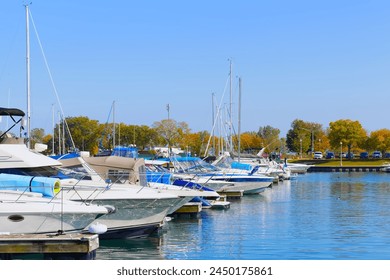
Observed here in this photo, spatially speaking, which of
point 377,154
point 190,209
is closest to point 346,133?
point 377,154

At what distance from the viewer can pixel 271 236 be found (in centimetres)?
2703

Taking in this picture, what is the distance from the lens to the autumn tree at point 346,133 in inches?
5659

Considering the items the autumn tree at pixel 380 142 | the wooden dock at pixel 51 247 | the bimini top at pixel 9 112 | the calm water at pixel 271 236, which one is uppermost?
the autumn tree at pixel 380 142

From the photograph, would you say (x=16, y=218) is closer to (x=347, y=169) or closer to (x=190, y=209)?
(x=190, y=209)

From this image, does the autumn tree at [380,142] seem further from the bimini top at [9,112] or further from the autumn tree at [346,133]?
the bimini top at [9,112]

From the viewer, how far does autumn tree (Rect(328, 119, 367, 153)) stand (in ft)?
472

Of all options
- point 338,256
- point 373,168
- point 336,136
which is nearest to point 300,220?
point 338,256

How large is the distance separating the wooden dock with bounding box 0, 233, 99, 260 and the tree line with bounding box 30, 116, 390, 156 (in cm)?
8354

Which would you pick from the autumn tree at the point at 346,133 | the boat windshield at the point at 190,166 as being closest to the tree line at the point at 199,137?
the autumn tree at the point at 346,133

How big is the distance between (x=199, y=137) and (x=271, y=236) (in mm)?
109199

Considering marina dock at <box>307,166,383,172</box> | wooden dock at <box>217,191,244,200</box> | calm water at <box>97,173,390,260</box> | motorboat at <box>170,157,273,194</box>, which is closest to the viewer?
calm water at <box>97,173,390,260</box>

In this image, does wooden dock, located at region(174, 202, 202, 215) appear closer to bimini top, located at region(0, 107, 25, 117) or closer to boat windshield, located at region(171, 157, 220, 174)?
bimini top, located at region(0, 107, 25, 117)

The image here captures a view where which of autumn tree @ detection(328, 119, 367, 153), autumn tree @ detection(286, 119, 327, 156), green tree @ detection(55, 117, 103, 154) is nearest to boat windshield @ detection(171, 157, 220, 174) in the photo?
green tree @ detection(55, 117, 103, 154)

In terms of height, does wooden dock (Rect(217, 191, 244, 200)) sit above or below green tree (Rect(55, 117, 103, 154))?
below
